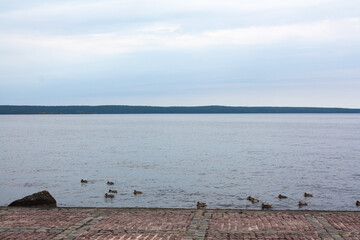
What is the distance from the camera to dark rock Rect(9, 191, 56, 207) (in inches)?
631

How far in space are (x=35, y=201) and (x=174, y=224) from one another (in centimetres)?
744

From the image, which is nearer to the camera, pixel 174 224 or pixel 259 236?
pixel 259 236

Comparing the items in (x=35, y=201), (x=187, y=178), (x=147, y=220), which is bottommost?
(x=187, y=178)

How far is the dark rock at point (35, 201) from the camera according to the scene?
16039mm

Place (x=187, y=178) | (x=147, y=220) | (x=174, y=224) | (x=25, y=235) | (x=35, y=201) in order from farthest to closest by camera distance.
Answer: (x=187, y=178), (x=35, y=201), (x=147, y=220), (x=174, y=224), (x=25, y=235)

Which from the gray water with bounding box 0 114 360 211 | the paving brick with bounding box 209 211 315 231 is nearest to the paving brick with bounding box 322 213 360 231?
the paving brick with bounding box 209 211 315 231

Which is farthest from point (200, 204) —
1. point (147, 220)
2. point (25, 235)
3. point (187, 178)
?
point (25, 235)

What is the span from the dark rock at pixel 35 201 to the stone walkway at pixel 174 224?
2226 millimetres

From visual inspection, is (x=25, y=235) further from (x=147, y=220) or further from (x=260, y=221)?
(x=260, y=221)

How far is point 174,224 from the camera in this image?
37.4 ft

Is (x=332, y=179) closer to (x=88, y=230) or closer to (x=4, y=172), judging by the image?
(x=88, y=230)

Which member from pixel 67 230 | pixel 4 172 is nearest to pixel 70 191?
pixel 4 172

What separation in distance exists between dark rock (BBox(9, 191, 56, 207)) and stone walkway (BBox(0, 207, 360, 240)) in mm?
2226

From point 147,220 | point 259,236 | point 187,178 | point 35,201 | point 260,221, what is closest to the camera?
point 259,236
